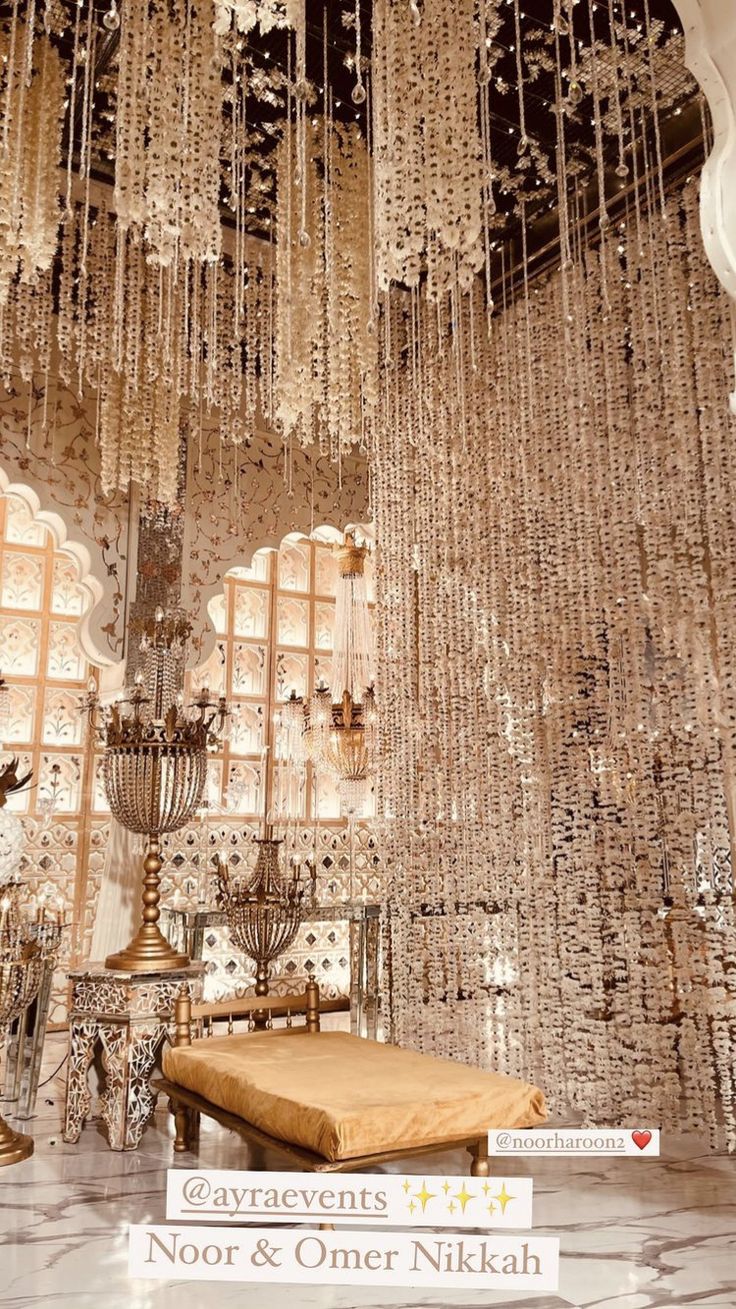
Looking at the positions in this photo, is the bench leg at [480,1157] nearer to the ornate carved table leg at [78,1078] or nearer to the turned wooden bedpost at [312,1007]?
the turned wooden bedpost at [312,1007]

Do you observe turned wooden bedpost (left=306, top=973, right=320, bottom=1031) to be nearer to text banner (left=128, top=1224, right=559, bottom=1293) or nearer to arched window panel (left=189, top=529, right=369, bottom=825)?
text banner (left=128, top=1224, right=559, bottom=1293)

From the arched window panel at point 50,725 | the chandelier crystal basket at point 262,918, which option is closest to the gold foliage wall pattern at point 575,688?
the chandelier crystal basket at point 262,918

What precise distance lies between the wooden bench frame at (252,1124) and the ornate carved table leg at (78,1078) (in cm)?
30

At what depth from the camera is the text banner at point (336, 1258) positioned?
4.69 feet

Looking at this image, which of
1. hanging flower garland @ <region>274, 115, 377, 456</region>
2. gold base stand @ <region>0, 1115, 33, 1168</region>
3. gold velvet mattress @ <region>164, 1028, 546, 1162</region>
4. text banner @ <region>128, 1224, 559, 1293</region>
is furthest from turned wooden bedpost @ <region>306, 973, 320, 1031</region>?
hanging flower garland @ <region>274, 115, 377, 456</region>

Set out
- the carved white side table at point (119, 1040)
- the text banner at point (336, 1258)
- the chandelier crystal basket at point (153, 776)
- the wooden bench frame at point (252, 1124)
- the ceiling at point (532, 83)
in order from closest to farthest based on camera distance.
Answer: the text banner at point (336, 1258)
the wooden bench frame at point (252, 1124)
the carved white side table at point (119, 1040)
the ceiling at point (532, 83)
the chandelier crystal basket at point (153, 776)

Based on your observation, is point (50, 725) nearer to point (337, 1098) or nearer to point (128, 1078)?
point (128, 1078)

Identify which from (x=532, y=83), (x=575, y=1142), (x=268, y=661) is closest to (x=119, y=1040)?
(x=575, y=1142)

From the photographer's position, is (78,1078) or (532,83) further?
(532,83)

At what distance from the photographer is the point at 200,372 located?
211 inches

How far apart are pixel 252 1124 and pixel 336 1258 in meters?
1.28

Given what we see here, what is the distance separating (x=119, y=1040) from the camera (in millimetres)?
3418

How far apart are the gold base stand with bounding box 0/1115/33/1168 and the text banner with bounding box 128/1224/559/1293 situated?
75.5 inches

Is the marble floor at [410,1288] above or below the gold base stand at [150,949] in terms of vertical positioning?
below
